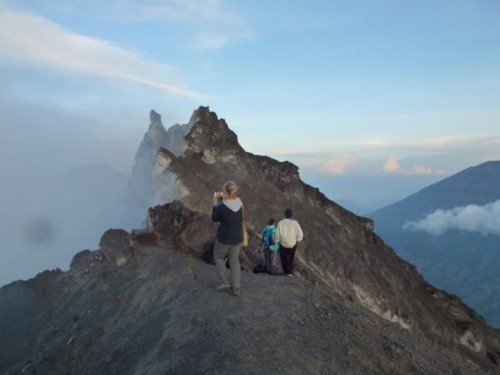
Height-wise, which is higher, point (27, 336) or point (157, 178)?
point (157, 178)

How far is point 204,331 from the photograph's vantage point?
15.8m

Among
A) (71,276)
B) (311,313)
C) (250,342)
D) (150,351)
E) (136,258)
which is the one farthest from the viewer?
(71,276)

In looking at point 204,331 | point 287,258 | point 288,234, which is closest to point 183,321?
point 204,331

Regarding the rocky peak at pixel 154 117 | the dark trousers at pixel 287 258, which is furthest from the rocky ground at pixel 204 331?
the rocky peak at pixel 154 117

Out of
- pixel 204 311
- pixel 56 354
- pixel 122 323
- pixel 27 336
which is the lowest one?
pixel 27 336

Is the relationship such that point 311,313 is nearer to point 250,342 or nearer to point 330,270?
point 250,342

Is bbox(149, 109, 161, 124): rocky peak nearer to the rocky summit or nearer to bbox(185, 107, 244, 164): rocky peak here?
bbox(185, 107, 244, 164): rocky peak

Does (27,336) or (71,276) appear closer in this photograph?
(27,336)

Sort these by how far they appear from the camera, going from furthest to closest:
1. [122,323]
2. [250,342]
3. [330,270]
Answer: [330,270], [122,323], [250,342]

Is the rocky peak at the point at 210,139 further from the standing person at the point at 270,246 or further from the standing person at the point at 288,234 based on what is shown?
the standing person at the point at 288,234

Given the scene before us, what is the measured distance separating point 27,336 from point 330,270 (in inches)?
1141

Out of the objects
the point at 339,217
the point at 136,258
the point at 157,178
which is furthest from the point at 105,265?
the point at 339,217

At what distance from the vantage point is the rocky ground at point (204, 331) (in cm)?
1452

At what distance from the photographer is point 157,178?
186ft
